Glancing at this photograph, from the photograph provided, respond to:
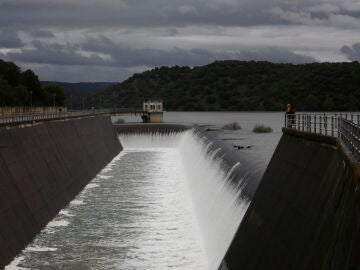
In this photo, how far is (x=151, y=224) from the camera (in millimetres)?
35406

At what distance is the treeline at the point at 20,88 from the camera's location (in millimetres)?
116269

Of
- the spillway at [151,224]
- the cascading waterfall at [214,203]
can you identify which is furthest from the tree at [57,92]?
the cascading waterfall at [214,203]

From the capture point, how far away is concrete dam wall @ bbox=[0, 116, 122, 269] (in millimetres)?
29062

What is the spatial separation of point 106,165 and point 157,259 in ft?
140

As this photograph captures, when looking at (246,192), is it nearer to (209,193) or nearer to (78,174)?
(209,193)

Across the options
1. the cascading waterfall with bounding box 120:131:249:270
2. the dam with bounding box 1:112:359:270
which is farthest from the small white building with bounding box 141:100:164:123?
the cascading waterfall with bounding box 120:131:249:270

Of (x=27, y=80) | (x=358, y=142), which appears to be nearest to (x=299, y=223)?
(x=358, y=142)

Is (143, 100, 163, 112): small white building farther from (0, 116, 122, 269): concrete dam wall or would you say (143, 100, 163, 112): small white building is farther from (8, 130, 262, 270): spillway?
(8, 130, 262, 270): spillway

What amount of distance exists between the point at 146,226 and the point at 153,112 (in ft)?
355

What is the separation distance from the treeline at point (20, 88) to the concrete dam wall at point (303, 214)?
94.5m

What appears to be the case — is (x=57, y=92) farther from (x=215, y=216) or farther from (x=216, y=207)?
(x=215, y=216)

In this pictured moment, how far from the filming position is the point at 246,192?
26.8m

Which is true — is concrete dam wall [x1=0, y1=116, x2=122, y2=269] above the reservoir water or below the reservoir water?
above

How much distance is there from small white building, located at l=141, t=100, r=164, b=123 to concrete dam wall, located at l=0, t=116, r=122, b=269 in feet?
257
